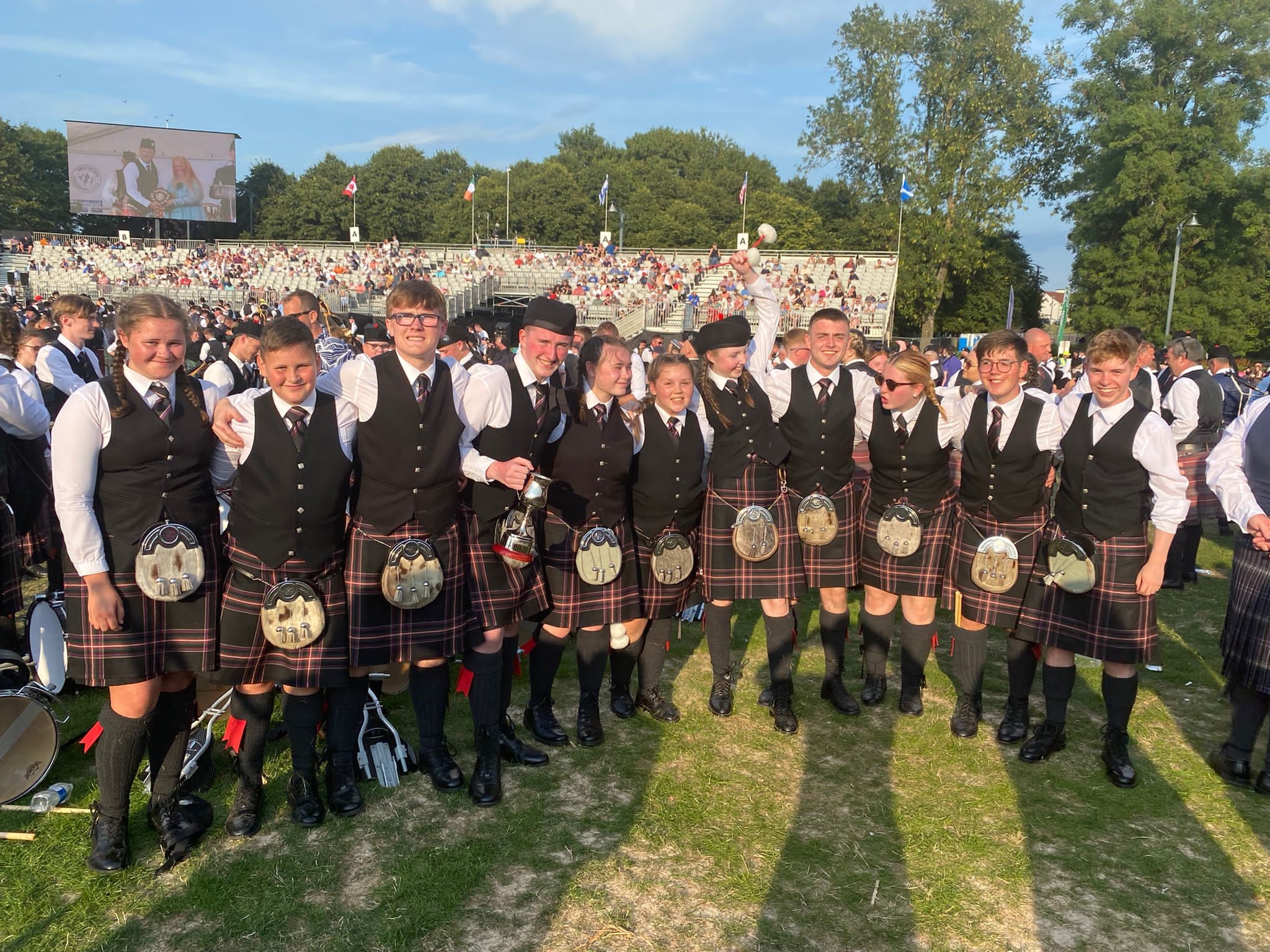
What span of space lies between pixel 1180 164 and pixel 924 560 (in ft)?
105

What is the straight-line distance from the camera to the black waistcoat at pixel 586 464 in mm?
3596

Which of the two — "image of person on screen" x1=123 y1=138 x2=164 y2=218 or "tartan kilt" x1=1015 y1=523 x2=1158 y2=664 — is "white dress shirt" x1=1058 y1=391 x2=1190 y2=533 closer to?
"tartan kilt" x1=1015 y1=523 x2=1158 y2=664

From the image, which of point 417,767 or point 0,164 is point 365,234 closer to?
point 0,164

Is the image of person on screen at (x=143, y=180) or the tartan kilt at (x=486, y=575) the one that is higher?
the image of person on screen at (x=143, y=180)

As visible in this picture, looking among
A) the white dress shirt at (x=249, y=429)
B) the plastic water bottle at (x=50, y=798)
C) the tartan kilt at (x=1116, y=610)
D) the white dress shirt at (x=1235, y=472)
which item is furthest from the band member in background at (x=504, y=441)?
the white dress shirt at (x=1235, y=472)

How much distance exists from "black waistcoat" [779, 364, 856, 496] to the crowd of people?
0.01 metres

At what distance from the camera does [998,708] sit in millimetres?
4395

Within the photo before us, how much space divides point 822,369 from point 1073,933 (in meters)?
2.41

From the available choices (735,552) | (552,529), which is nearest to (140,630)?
(552,529)

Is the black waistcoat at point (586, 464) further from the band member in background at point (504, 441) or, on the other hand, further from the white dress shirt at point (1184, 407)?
the white dress shirt at point (1184, 407)

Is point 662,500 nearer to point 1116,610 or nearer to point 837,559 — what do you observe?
point 837,559

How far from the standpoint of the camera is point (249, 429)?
285 centimetres

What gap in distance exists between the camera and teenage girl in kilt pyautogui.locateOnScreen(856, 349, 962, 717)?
392 centimetres

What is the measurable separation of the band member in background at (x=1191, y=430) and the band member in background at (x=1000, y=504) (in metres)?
3.24
